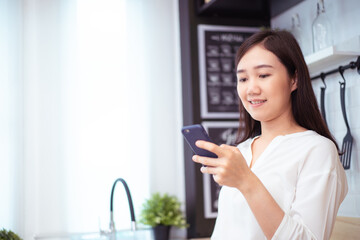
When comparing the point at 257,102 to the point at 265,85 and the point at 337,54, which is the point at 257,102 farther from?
the point at 337,54

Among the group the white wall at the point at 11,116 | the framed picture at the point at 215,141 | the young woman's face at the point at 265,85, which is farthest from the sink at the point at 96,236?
the young woman's face at the point at 265,85

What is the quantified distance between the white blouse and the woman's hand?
0.15 metres

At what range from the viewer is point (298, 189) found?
111 cm

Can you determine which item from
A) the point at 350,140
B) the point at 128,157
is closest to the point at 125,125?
the point at 128,157

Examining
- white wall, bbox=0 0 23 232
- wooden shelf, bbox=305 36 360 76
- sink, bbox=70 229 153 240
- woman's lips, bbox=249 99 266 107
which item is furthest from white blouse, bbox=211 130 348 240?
white wall, bbox=0 0 23 232

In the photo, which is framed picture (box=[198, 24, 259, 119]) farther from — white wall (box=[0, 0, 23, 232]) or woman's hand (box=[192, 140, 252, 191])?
woman's hand (box=[192, 140, 252, 191])

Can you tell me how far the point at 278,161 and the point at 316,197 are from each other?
0.17m

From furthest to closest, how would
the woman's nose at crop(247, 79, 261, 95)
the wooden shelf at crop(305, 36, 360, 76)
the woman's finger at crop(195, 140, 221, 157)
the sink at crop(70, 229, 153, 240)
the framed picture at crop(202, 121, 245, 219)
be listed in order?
the framed picture at crop(202, 121, 245, 219) → the sink at crop(70, 229, 153, 240) → the wooden shelf at crop(305, 36, 360, 76) → the woman's nose at crop(247, 79, 261, 95) → the woman's finger at crop(195, 140, 221, 157)

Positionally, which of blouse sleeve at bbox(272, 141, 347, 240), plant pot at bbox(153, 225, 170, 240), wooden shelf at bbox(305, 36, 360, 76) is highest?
wooden shelf at bbox(305, 36, 360, 76)

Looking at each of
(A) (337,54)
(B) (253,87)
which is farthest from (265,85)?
(A) (337,54)

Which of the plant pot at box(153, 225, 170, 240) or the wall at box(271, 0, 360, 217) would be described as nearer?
the wall at box(271, 0, 360, 217)

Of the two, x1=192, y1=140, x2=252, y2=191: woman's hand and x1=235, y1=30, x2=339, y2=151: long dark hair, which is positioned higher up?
x1=235, y1=30, x2=339, y2=151: long dark hair

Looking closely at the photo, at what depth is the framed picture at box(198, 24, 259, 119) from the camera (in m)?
2.73

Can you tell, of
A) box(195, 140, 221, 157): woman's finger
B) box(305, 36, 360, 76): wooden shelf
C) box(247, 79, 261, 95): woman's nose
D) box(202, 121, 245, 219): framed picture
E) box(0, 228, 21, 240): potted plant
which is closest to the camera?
box(195, 140, 221, 157): woman's finger
